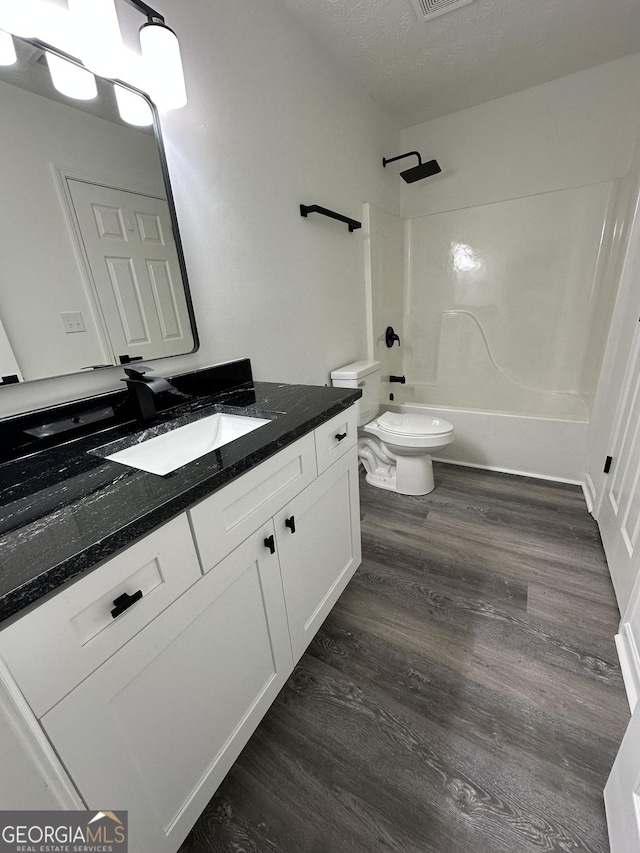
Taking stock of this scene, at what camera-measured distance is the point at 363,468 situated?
251 centimetres

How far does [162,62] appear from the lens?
966 mm

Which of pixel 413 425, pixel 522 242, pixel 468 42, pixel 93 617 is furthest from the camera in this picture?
pixel 522 242

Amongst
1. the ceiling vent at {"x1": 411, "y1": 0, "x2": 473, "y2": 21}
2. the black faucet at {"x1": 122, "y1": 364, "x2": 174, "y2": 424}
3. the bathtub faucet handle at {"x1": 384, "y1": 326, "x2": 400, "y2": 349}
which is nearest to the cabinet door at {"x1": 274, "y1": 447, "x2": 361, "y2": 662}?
the black faucet at {"x1": 122, "y1": 364, "x2": 174, "y2": 424}

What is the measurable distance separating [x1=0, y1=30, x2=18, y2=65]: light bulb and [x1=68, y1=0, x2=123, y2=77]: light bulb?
0.51 ft

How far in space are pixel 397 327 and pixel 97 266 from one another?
90.3 inches

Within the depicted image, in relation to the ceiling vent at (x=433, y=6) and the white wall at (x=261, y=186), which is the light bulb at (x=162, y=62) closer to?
the white wall at (x=261, y=186)

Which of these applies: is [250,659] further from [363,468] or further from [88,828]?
[363,468]

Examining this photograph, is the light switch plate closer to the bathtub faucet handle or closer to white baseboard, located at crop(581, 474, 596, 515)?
the bathtub faucet handle

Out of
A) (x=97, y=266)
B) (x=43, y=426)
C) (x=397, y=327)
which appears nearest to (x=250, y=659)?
(x=43, y=426)

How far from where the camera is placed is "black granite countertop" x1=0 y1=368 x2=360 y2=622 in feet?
1.55

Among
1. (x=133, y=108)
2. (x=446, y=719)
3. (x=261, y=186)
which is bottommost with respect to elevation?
(x=446, y=719)

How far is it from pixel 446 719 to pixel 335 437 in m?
0.92

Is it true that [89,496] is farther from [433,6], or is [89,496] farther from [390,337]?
[390,337]
